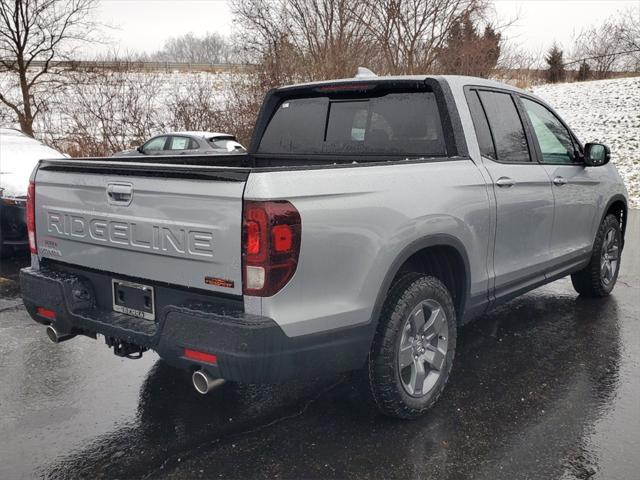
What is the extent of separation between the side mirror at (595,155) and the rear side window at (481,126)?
4.61ft

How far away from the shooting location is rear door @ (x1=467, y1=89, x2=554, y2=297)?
13.1 feet

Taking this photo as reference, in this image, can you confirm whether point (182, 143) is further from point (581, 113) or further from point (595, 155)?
point (581, 113)

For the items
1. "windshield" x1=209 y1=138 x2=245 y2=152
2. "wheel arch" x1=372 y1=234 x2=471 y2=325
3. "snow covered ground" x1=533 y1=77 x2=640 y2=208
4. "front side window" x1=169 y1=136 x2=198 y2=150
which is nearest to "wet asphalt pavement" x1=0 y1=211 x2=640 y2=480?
"wheel arch" x1=372 y1=234 x2=471 y2=325

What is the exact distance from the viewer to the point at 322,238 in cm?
276

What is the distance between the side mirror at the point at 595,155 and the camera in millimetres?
5043

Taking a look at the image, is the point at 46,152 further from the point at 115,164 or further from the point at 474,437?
the point at 474,437

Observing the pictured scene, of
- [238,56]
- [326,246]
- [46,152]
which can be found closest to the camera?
[326,246]

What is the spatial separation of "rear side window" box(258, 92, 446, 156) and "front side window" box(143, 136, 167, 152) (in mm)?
11494

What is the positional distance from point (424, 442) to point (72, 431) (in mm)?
1896

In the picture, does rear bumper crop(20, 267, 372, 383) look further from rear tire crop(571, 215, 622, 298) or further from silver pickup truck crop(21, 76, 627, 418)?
rear tire crop(571, 215, 622, 298)

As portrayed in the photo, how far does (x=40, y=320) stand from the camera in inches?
137

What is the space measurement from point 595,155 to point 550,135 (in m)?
0.52

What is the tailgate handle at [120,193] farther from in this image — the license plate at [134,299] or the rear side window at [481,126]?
the rear side window at [481,126]

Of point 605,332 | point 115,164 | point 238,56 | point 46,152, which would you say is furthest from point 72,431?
point 238,56
